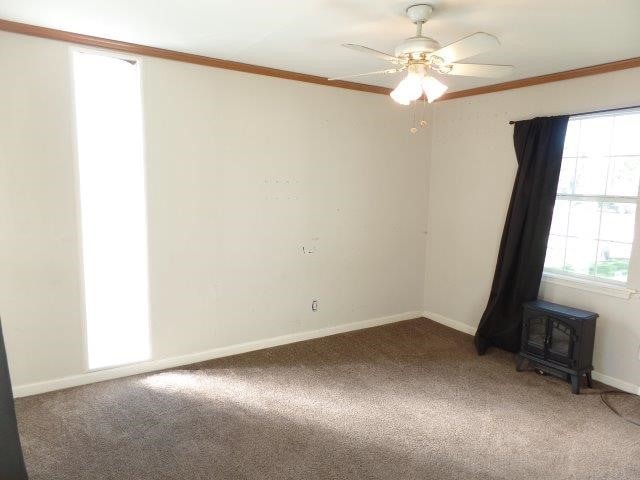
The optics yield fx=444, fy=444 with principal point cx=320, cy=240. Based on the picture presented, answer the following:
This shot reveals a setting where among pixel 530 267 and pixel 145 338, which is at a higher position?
pixel 530 267

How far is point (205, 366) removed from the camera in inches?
140

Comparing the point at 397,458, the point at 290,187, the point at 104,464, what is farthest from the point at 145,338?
the point at 397,458

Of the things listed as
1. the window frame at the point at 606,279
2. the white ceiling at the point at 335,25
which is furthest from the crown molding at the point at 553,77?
the window frame at the point at 606,279

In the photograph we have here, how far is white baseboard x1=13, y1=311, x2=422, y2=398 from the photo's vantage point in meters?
3.07

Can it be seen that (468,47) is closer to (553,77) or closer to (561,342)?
(553,77)

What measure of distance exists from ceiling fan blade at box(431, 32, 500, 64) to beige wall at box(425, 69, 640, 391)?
185 centimetres

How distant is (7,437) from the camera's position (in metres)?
1.47

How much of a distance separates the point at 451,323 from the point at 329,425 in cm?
233

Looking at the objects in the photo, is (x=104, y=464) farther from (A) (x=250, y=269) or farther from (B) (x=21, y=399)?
(A) (x=250, y=269)

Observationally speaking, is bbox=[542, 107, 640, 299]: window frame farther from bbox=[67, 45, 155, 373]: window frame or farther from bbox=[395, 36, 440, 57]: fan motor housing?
bbox=[67, 45, 155, 373]: window frame

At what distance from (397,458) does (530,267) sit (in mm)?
2133

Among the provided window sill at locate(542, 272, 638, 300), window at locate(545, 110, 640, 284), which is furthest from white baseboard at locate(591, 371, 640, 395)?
window at locate(545, 110, 640, 284)

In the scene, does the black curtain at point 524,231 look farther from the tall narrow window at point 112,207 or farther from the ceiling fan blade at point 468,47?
the tall narrow window at point 112,207

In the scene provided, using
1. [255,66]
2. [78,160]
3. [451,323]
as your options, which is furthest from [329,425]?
[255,66]
